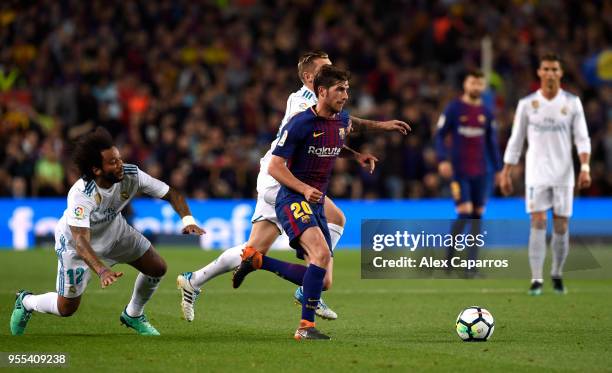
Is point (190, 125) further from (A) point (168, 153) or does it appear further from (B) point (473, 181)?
(B) point (473, 181)

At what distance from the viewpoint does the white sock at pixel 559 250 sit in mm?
12929

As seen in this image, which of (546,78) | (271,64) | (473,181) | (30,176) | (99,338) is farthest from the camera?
(271,64)

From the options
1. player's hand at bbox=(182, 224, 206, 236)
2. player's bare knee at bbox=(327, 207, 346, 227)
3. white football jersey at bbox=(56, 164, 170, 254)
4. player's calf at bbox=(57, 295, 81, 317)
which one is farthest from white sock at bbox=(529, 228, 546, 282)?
player's calf at bbox=(57, 295, 81, 317)

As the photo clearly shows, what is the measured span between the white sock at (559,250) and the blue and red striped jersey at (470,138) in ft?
8.25

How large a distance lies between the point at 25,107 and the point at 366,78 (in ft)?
21.5

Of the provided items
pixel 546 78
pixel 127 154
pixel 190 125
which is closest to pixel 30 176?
pixel 127 154

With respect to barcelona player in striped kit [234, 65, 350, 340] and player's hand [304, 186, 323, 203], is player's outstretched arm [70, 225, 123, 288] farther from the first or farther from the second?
player's hand [304, 186, 323, 203]

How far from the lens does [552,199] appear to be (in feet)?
42.2

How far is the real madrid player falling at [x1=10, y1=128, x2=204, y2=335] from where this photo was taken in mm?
8734

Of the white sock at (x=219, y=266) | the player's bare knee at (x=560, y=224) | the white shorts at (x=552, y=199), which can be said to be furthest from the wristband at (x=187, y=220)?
the player's bare knee at (x=560, y=224)

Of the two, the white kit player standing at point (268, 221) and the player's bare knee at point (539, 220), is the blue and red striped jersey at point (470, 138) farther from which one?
the white kit player standing at point (268, 221)

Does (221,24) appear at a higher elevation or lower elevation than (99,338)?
higher

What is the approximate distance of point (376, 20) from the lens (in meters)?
25.8

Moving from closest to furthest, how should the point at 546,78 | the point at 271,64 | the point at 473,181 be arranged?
the point at 546,78, the point at 473,181, the point at 271,64
